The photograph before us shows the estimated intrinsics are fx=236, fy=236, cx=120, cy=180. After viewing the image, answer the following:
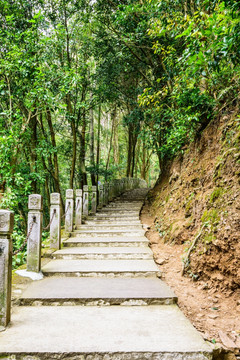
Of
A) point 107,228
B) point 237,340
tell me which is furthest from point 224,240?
point 107,228

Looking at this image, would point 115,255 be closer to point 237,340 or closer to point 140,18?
point 237,340

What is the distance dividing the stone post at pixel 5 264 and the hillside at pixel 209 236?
2.23m

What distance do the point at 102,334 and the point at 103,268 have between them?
1.88m

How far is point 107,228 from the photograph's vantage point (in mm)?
7484

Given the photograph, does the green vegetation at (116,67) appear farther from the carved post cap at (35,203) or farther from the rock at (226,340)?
the rock at (226,340)

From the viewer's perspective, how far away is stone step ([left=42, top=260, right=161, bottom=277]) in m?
4.22

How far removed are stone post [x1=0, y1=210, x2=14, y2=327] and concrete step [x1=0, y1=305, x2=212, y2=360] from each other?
190 millimetres

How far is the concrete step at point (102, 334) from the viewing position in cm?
224

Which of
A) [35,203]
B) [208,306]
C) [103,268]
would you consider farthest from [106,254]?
[208,306]

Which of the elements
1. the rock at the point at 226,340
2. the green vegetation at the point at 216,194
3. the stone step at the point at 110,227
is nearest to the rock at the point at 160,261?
the green vegetation at the point at 216,194

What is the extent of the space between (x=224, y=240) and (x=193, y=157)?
11.0 feet

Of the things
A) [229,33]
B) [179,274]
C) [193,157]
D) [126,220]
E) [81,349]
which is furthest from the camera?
[126,220]

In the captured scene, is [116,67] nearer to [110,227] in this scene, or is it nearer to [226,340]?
[110,227]

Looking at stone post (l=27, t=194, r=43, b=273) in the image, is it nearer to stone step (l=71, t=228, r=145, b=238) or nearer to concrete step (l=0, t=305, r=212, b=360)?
concrete step (l=0, t=305, r=212, b=360)
